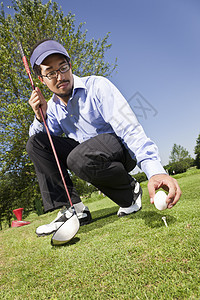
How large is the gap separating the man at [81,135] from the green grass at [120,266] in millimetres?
715

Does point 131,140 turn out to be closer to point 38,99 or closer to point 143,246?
point 143,246

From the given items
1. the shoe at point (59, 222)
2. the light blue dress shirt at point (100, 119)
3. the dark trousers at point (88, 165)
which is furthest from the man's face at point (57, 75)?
the shoe at point (59, 222)

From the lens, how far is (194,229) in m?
1.81

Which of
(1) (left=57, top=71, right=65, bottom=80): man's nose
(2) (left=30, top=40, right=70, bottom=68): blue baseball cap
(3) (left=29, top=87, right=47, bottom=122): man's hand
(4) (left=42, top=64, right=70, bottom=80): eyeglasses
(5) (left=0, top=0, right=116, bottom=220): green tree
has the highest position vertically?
(5) (left=0, top=0, right=116, bottom=220): green tree

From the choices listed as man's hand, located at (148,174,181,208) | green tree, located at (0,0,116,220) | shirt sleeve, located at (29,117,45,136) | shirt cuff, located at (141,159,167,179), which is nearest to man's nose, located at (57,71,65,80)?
shirt sleeve, located at (29,117,45,136)

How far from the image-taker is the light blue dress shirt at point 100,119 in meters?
1.83

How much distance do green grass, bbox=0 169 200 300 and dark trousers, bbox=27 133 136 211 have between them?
67 cm

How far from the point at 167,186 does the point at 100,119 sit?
1798mm

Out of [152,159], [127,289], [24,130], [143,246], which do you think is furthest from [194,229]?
[24,130]

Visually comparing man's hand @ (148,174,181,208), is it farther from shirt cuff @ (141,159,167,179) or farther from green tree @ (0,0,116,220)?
green tree @ (0,0,116,220)

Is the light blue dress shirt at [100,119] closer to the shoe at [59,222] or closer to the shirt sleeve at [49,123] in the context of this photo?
the shirt sleeve at [49,123]

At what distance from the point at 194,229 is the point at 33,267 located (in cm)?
143

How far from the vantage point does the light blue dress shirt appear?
1.83 meters

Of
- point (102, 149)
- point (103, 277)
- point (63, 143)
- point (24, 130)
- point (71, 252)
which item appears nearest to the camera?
point (103, 277)
